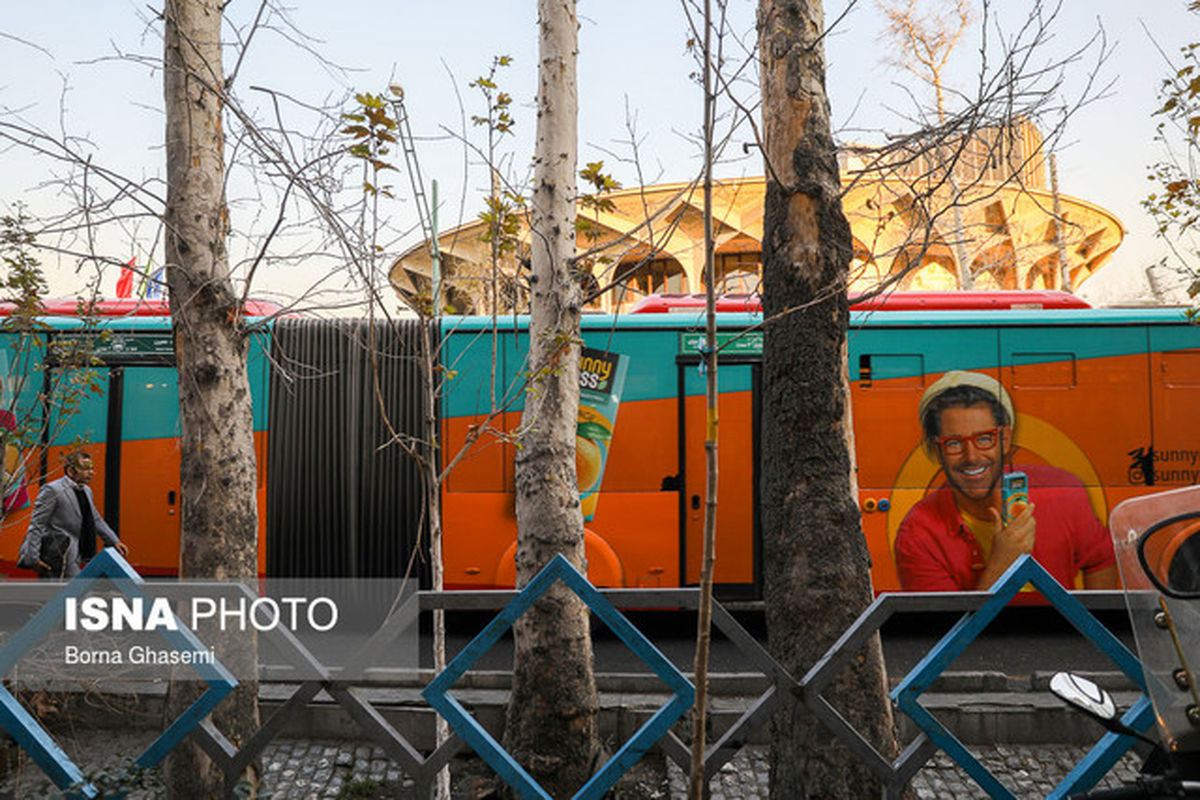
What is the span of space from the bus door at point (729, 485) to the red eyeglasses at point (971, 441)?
1.79 m

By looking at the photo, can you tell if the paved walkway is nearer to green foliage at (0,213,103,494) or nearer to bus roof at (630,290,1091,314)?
green foliage at (0,213,103,494)

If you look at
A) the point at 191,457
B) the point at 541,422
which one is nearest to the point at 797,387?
the point at 541,422

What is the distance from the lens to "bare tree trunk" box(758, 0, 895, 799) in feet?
13.7

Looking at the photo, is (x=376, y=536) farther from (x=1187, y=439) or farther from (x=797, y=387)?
(x=1187, y=439)

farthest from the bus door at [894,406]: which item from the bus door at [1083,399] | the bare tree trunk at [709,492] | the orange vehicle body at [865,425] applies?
the bare tree trunk at [709,492]

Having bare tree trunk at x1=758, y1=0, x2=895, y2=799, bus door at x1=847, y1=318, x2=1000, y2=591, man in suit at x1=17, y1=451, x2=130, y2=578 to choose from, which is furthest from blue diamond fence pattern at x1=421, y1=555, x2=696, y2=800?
bus door at x1=847, y1=318, x2=1000, y2=591

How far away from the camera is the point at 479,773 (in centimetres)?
575

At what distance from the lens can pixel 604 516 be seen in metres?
9.00

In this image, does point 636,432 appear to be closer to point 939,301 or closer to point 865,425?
point 865,425

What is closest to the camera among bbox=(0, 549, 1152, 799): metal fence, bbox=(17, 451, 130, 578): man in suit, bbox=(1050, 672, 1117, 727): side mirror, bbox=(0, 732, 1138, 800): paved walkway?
bbox=(1050, 672, 1117, 727): side mirror

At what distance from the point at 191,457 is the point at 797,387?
9.60 feet

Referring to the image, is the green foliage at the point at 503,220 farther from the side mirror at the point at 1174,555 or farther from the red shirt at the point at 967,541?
the red shirt at the point at 967,541

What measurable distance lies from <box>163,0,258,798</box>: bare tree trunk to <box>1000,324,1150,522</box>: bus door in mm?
7219

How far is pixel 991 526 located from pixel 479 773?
18.4ft
